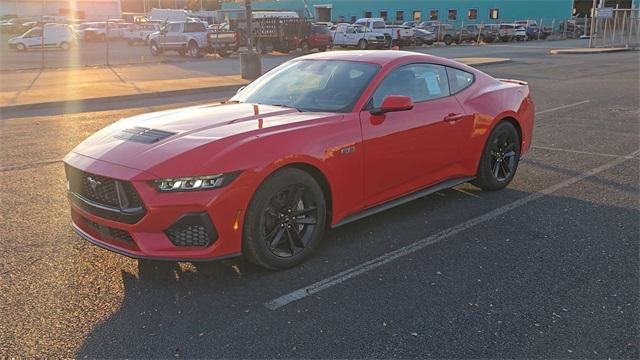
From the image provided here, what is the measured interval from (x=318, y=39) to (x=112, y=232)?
103 feet

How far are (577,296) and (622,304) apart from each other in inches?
10.2

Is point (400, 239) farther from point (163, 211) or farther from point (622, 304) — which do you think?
point (163, 211)

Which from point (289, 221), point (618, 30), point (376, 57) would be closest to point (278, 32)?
point (618, 30)

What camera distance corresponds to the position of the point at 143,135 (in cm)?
406

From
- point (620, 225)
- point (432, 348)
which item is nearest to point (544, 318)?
point (432, 348)

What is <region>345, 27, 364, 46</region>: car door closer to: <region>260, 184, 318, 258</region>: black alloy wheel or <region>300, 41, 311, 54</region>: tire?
<region>300, 41, 311, 54</region>: tire

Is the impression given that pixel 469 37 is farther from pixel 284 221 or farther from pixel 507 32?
pixel 284 221

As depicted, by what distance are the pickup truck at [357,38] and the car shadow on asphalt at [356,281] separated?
3090 centimetres

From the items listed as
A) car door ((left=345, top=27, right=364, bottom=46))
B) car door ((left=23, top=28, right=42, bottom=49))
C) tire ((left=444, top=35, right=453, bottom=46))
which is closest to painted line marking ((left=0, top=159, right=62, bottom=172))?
car door ((left=345, top=27, right=364, bottom=46))

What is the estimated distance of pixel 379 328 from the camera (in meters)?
3.33

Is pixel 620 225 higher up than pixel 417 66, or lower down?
lower down

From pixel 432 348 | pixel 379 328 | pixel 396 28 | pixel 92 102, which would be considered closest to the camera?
pixel 432 348

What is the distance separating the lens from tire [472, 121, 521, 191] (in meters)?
5.77

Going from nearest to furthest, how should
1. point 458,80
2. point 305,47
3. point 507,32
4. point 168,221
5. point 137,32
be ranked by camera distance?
point 168,221 → point 458,80 → point 305,47 → point 507,32 → point 137,32
